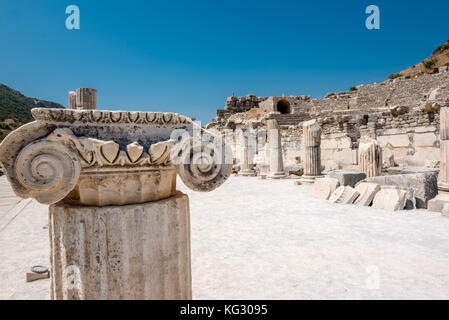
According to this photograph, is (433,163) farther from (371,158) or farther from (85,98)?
(85,98)

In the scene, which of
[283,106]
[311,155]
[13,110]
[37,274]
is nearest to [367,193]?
[311,155]

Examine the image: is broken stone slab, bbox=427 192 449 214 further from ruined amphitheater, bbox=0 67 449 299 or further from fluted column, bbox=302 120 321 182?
fluted column, bbox=302 120 321 182

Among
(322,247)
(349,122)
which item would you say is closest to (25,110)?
(349,122)

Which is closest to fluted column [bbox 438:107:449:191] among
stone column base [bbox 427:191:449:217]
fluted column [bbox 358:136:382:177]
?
stone column base [bbox 427:191:449:217]

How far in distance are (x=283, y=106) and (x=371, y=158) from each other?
2661cm

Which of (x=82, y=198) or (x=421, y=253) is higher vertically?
(x=82, y=198)

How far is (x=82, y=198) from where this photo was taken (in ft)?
4.71

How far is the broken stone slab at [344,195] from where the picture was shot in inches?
249

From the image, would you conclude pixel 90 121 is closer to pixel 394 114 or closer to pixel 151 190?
pixel 151 190

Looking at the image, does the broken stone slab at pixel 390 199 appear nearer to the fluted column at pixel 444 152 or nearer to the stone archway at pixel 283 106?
the fluted column at pixel 444 152

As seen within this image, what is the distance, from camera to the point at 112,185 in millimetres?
1428

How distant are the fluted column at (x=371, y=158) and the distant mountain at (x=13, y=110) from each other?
103 ft

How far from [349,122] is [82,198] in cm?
1333

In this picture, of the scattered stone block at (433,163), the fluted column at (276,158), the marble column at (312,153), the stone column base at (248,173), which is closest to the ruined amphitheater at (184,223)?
the marble column at (312,153)
